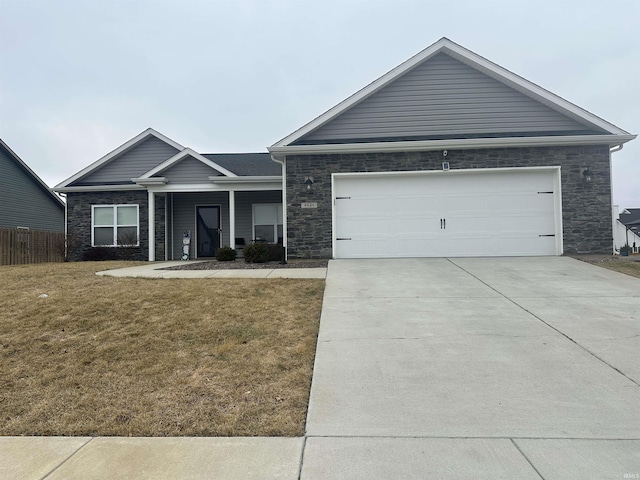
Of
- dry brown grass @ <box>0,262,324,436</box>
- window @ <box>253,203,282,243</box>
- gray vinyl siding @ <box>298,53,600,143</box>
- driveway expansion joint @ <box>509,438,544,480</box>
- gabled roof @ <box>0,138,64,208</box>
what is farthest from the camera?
gabled roof @ <box>0,138,64,208</box>

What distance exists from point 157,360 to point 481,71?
38.3 ft

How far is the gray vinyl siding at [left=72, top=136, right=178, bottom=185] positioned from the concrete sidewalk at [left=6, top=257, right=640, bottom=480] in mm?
13149

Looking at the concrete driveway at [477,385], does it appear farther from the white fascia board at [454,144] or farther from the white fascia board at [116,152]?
the white fascia board at [116,152]

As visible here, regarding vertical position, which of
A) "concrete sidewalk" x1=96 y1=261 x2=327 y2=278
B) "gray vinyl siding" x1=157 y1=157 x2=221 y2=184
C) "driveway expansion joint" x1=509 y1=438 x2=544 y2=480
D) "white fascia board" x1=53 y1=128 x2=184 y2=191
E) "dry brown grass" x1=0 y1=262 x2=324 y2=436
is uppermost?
"white fascia board" x1=53 y1=128 x2=184 y2=191

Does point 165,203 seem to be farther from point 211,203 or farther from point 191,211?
point 211,203

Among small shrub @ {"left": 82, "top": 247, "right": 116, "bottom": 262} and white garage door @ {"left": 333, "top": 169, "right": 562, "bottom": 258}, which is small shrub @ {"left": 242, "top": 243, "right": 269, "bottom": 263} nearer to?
white garage door @ {"left": 333, "top": 169, "right": 562, "bottom": 258}

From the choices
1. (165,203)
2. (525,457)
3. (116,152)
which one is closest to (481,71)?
(525,457)

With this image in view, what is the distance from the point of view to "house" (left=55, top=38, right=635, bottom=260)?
10602 millimetres

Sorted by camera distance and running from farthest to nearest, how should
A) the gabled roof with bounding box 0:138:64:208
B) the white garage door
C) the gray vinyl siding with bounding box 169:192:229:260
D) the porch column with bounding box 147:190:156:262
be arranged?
1. the gabled roof with bounding box 0:138:64:208
2. the gray vinyl siding with bounding box 169:192:229:260
3. the porch column with bounding box 147:190:156:262
4. the white garage door

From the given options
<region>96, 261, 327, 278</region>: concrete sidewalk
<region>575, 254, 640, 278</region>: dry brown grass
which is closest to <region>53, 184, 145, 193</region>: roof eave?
<region>96, 261, 327, 278</region>: concrete sidewalk

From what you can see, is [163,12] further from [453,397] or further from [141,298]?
[453,397]

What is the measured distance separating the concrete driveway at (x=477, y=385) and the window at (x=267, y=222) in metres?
8.76

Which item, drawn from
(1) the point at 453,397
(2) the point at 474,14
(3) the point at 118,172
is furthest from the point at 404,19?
(1) the point at 453,397

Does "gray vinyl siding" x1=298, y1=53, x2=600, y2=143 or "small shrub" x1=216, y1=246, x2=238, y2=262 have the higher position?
"gray vinyl siding" x1=298, y1=53, x2=600, y2=143
